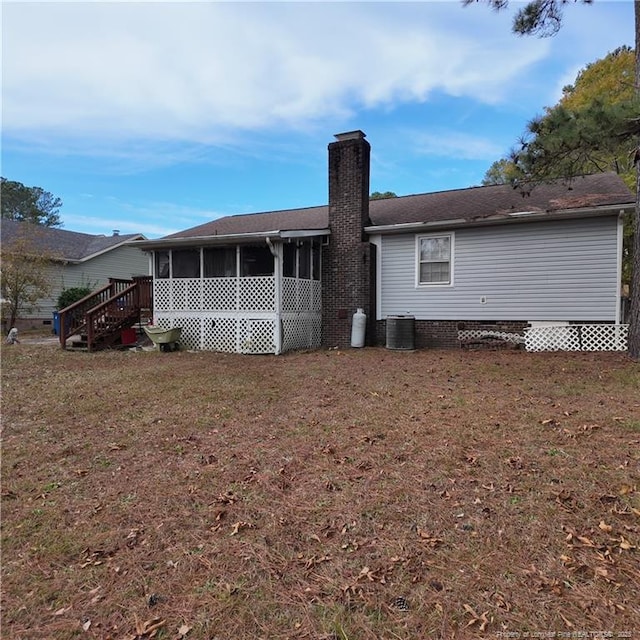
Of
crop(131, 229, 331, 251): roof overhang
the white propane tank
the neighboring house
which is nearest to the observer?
crop(131, 229, 331, 251): roof overhang

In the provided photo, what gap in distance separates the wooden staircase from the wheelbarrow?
1589mm

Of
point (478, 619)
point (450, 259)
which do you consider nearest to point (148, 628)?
point (478, 619)

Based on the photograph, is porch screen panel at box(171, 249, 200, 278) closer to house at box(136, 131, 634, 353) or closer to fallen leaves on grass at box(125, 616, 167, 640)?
house at box(136, 131, 634, 353)

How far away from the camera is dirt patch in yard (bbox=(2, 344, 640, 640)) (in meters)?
2.14

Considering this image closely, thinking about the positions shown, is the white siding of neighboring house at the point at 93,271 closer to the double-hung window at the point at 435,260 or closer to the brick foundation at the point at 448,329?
the double-hung window at the point at 435,260

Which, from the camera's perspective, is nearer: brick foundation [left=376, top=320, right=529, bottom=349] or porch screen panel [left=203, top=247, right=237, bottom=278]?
brick foundation [left=376, top=320, right=529, bottom=349]

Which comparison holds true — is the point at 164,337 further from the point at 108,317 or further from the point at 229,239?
the point at 229,239

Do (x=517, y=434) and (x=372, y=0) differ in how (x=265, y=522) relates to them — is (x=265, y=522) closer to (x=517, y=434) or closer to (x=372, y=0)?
(x=517, y=434)

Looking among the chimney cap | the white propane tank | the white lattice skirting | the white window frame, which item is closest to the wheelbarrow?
the white propane tank

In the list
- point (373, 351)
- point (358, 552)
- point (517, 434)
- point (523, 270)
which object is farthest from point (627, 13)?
point (358, 552)

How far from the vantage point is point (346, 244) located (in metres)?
11.6

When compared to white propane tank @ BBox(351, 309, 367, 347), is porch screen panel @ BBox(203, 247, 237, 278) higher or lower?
higher

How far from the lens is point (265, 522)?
9.73 ft

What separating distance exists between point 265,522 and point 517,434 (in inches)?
103
